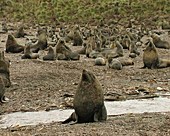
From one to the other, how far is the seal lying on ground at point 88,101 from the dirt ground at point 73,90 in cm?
34

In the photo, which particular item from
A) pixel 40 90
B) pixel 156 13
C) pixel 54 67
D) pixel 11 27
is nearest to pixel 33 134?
pixel 40 90

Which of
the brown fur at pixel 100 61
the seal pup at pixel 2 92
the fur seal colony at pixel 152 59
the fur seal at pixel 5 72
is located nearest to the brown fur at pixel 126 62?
the brown fur at pixel 100 61

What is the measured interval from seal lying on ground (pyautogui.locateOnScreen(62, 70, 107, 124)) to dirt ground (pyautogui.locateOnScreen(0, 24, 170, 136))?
344mm

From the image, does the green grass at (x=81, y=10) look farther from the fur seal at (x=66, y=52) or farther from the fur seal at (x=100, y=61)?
the fur seal at (x=100, y=61)

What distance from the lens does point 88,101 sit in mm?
10914

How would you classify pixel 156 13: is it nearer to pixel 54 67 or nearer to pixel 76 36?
pixel 76 36

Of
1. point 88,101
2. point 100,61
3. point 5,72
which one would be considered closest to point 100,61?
point 100,61

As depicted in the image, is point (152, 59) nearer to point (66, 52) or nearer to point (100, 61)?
point (100, 61)

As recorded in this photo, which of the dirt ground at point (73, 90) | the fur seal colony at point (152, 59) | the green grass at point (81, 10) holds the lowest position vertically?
the dirt ground at point (73, 90)

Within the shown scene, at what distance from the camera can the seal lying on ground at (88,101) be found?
10.9 meters

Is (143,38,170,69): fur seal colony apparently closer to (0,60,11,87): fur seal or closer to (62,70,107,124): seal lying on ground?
(0,60,11,87): fur seal

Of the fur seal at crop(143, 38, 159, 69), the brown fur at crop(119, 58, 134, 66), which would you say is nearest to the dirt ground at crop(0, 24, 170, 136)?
the brown fur at crop(119, 58, 134, 66)

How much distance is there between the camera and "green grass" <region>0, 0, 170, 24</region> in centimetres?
4188

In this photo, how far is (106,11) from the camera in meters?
42.9
